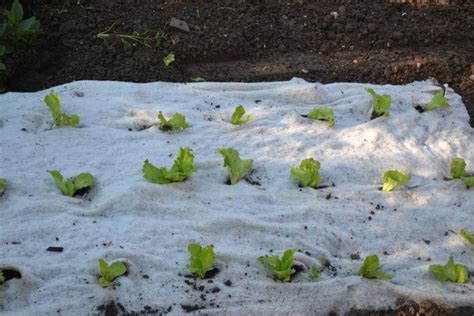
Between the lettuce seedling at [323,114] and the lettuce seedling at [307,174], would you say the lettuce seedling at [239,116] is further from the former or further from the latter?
the lettuce seedling at [307,174]

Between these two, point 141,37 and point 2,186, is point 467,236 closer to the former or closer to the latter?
point 2,186

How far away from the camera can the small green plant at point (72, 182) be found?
329 centimetres

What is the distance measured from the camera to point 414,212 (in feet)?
11.1

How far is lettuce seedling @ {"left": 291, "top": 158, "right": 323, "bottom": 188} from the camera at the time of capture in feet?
11.3

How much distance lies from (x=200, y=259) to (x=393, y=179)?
1.26m

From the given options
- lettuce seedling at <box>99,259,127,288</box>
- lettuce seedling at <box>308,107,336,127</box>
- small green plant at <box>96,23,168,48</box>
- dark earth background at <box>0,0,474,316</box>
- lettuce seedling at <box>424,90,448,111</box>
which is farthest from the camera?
small green plant at <box>96,23,168,48</box>

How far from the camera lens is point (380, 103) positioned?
13.2ft

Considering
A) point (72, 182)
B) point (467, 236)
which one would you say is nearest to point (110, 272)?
point (72, 182)

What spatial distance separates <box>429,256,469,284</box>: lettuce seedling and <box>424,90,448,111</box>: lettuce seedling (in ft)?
4.78

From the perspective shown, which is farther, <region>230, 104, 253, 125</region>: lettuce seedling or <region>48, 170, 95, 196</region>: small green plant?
<region>230, 104, 253, 125</region>: lettuce seedling

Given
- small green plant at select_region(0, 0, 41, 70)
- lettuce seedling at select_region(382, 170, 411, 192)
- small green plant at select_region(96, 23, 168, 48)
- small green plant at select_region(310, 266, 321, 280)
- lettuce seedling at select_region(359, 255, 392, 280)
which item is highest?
small green plant at select_region(0, 0, 41, 70)

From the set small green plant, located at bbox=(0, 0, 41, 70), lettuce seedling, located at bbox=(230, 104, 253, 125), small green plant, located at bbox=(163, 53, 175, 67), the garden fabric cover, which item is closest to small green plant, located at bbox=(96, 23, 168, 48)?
small green plant, located at bbox=(163, 53, 175, 67)

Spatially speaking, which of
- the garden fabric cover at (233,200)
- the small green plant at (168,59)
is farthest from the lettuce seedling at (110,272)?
the small green plant at (168,59)

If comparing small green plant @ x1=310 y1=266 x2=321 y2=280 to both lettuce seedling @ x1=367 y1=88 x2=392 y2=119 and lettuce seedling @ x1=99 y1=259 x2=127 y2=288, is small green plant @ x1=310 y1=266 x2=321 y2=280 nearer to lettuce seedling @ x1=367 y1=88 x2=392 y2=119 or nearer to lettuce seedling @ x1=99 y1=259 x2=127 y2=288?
lettuce seedling @ x1=99 y1=259 x2=127 y2=288
